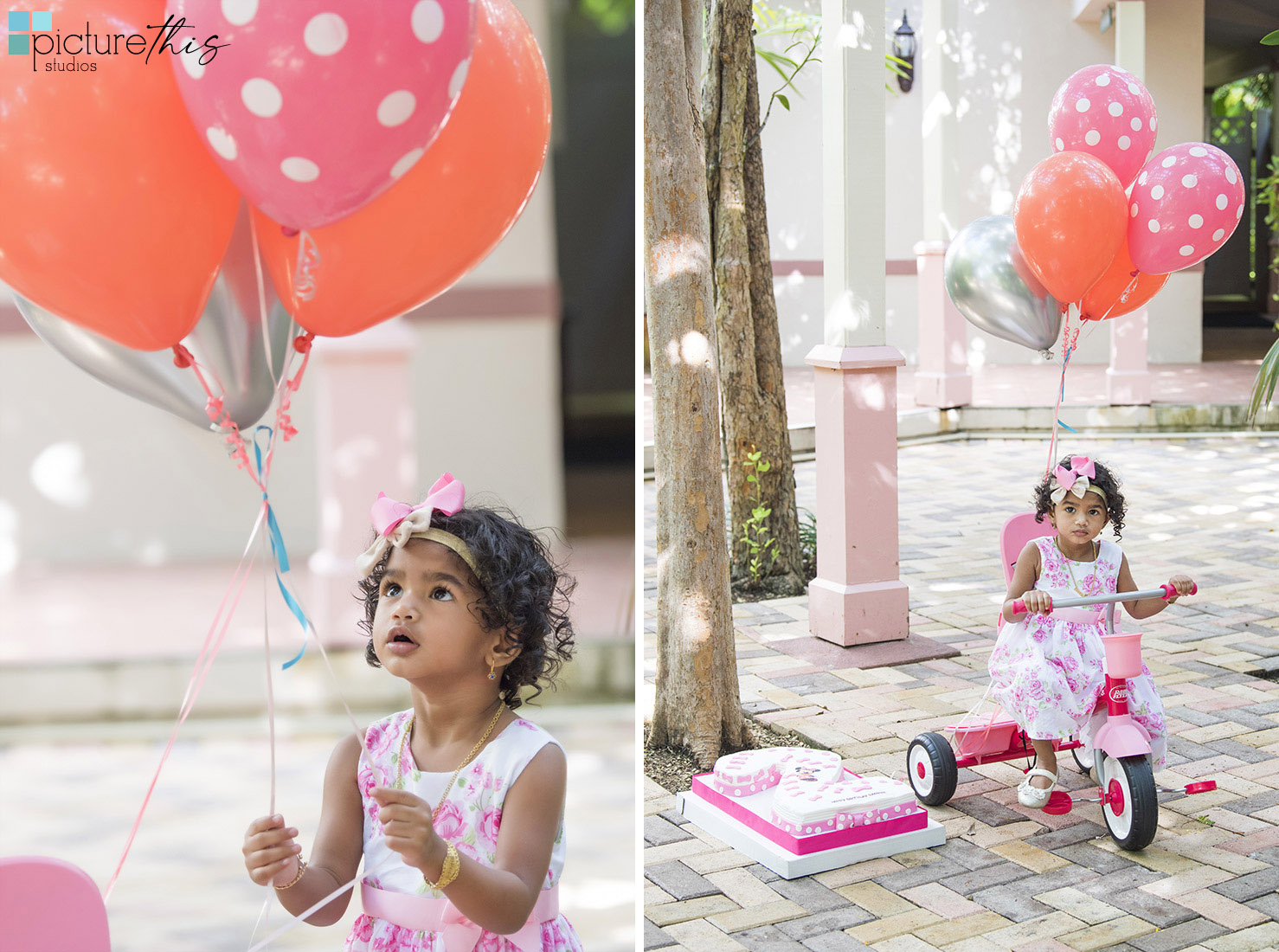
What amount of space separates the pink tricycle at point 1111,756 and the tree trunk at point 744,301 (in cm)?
238

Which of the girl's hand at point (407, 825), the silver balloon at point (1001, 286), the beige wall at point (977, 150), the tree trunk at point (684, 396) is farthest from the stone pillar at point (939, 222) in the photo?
the girl's hand at point (407, 825)

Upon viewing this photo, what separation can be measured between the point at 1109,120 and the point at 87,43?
3.20 metres

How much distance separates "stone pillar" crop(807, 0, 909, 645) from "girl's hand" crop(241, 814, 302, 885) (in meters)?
3.54

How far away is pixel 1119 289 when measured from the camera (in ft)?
12.9

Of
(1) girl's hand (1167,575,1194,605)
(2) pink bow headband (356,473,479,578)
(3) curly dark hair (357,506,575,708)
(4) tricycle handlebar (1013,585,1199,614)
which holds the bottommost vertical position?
(4) tricycle handlebar (1013,585,1199,614)

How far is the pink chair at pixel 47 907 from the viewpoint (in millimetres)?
1588

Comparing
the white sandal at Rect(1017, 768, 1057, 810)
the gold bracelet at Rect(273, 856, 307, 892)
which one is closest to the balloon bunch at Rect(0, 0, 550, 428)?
the gold bracelet at Rect(273, 856, 307, 892)

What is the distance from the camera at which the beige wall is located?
42.0 ft

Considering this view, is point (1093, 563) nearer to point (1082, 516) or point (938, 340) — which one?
point (1082, 516)

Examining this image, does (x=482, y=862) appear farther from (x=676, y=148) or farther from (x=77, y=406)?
(x=77, y=406)

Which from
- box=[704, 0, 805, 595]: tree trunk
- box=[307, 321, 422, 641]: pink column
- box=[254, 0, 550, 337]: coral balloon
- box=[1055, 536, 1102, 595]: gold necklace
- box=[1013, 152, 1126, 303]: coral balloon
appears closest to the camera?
box=[254, 0, 550, 337]: coral balloon

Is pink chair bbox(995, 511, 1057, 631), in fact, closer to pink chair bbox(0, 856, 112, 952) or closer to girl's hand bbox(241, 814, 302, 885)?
girl's hand bbox(241, 814, 302, 885)

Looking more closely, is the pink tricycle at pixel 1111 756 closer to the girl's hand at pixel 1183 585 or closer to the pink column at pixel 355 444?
the girl's hand at pixel 1183 585

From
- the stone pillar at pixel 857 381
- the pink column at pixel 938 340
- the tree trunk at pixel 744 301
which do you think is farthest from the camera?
the pink column at pixel 938 340
